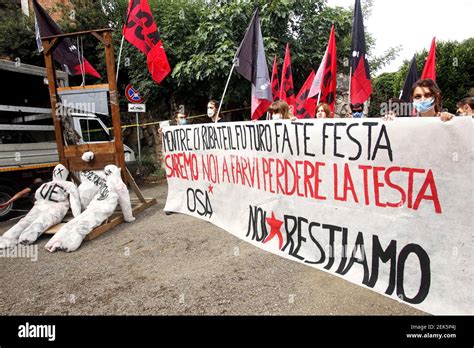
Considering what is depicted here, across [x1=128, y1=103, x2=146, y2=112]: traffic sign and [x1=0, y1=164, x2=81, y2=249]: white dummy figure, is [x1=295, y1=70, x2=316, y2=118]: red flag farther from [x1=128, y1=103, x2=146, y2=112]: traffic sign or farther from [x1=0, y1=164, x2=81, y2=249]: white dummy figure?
[x1=128, y1=103, x2=146, y2=112]: traffic sign

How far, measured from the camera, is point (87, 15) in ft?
38.9

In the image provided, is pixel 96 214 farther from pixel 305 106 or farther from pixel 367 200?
pixel 305 106

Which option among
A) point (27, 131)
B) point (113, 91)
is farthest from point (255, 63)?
point (27, 131)

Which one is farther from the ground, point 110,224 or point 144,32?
point 144,32

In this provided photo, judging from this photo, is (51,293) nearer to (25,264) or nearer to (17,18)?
(25,264)

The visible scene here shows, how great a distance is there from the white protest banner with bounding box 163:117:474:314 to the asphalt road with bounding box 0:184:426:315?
0.20 metres

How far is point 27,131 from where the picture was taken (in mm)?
7109

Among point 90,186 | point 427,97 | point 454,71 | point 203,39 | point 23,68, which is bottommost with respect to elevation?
point 90,186

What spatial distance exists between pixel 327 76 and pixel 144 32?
3273mm

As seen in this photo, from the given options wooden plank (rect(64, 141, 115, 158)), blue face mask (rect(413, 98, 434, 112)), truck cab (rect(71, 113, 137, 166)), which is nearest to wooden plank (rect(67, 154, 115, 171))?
wooden plank (rect(64, 141, 115, 158))

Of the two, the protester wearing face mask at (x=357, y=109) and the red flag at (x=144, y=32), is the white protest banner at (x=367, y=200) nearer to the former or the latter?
the protester wearing face mask at (x=357, y=109)

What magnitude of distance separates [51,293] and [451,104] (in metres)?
13.0

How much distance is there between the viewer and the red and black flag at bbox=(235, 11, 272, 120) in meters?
4.62

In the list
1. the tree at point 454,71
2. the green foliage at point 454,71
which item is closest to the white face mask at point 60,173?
the green foliage at point 454,71
